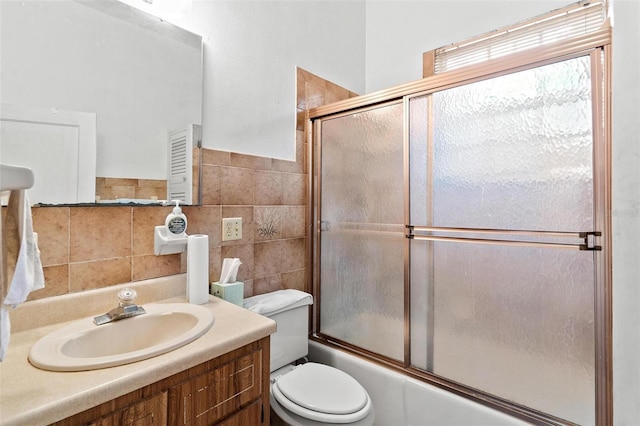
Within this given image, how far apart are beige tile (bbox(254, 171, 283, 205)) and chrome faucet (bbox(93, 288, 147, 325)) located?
0.73 metres

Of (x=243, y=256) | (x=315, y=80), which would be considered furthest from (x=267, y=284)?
(x=315, y=80)

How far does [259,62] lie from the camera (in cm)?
168

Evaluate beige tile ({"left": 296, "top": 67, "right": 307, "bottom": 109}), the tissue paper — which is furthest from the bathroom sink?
beige tile ({"left": 296, "top": 67, "right": 307, "bottom": 109})

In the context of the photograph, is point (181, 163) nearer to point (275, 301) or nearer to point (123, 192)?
point (123, 192)

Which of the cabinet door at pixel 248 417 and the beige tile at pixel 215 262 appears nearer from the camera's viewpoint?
the cabinet door at pixel 248 417

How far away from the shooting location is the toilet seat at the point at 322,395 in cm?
120

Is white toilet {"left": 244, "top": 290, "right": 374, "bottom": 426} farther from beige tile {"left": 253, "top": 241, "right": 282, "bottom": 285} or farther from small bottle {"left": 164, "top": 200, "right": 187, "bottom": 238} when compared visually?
small bottle {"left": 164, "top": 200, "right": 187, "bottom": 238}

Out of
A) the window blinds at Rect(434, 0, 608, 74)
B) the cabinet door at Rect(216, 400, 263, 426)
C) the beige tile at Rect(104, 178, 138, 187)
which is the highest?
the window blinds at Rect(434, 0, 608, 74)

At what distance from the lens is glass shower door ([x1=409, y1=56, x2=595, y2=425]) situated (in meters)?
1.17

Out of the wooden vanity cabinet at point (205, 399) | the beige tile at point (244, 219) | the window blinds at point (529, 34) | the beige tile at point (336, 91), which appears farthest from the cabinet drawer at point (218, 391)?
the window blinds at point (529, 34)

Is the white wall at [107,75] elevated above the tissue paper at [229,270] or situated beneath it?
elevated above

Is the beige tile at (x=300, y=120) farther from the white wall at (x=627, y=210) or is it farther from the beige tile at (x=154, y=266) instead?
the white wall at (x=627, y=210)

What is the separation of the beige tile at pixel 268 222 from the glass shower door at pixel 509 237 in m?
0.71

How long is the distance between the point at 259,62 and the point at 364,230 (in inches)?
41.0
